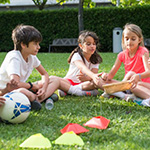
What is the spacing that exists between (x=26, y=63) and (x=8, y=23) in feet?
43.6

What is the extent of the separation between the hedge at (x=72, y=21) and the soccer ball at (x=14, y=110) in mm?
12715

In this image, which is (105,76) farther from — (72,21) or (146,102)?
(72,21)

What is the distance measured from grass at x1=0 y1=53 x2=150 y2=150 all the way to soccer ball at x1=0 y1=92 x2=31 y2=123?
0.07 metres

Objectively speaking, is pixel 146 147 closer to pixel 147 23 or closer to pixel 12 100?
pixel 12 100

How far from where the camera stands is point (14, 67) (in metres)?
3.21

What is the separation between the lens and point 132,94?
12.4 feet

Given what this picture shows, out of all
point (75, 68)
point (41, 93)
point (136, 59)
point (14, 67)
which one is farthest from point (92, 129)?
point (75, 68)

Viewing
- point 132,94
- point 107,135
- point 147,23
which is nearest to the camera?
point 107,135

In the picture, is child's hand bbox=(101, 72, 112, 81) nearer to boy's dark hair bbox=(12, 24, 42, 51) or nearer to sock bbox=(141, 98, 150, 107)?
sock bbox=(141, 98, 150, 107)

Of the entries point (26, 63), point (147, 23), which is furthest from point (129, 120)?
point (147, 23)

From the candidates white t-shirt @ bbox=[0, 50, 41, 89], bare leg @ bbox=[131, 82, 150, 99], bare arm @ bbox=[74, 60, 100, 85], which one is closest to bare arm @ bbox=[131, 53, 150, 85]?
bare leg @ bbox=[131, 82, 150, 99]

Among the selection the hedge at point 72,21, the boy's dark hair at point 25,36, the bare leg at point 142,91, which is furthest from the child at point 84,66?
the hedge at point 72,21

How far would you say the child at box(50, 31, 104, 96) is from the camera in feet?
13.3

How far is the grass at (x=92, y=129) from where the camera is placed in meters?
2.14
